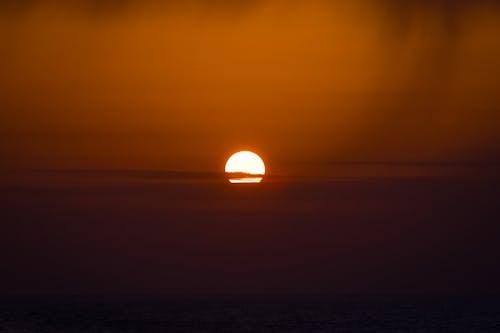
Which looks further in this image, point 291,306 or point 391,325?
point 291,306

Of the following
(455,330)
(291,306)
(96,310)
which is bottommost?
(455,330)

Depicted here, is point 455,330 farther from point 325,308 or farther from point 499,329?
point 325,308

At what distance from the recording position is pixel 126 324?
427ft

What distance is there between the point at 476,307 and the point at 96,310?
56.8 m

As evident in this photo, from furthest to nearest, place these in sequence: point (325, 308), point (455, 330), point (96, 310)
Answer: point (325, 308) → point (96, 310) → point (455, 330)

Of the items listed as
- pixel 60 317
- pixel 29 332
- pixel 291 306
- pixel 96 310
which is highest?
pixel 291 306

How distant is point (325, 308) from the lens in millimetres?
177250

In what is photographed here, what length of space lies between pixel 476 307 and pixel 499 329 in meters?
54.7

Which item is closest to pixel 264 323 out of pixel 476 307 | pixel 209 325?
pixel 209 325

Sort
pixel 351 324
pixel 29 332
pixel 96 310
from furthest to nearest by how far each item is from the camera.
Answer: pixel 96 310 → pixel 351 324 → pixel 29 332

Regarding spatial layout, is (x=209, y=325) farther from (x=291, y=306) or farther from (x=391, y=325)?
(x=291, y=306)

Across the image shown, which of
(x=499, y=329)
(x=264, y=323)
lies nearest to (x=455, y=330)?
(x=499, y=329)

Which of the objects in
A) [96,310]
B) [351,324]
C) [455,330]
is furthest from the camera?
[96,310]

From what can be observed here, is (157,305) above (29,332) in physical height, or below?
above
